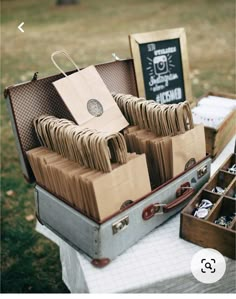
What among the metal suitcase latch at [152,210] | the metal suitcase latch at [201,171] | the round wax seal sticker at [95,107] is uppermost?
the round wax seal sticker at [95,107]

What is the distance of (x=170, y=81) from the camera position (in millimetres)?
2180

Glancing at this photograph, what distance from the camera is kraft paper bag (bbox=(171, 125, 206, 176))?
1.43 m

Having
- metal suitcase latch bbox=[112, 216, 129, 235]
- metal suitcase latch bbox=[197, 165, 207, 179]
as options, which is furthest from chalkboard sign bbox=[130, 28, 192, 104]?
metal suitcase latch bbox=[112, 216, 129, 235]

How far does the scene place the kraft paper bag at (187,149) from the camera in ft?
4.69

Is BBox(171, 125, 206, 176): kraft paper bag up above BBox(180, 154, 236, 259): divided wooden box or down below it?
above

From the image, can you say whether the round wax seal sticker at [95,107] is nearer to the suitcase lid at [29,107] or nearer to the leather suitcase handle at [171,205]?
the suitcase lid at [29,107]

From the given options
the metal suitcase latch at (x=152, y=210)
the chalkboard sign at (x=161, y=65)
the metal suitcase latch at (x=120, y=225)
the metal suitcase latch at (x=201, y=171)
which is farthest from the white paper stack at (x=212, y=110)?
the metal suitcase latch at (x=120, y=225)

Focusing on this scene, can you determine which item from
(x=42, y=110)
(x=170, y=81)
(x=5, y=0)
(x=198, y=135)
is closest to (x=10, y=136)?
(x=170, y=81)

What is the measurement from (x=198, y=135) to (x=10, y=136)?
135 inches

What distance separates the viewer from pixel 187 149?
148 centimetres

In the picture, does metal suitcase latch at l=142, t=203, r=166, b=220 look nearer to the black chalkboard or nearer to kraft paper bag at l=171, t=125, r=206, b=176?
kraft paper bag at l=171, t=125, r=206, b=176

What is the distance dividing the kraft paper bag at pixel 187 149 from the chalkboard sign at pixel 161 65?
0.56 metres

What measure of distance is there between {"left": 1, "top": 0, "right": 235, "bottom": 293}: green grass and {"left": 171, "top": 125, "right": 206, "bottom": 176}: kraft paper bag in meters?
0.87
